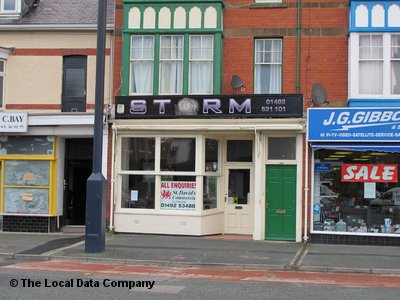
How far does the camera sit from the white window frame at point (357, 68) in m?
15.5

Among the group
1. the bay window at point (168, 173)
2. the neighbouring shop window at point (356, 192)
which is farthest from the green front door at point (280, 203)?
the bay window at point (168, 173)

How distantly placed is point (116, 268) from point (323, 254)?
5231 mm

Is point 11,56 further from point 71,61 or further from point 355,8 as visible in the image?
point 355,8

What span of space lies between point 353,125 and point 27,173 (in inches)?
404

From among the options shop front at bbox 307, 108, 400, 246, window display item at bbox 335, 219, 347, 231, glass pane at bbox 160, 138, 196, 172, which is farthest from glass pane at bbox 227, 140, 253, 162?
window display item at bbox 335, 219, 347, 231

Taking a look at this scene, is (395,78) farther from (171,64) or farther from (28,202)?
(28,202)

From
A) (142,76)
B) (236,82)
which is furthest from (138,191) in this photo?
(236,82)

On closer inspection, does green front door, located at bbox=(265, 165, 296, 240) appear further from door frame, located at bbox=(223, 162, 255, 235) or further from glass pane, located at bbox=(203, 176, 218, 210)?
glass pane, located at bbox=(203, 176, 218, 210)

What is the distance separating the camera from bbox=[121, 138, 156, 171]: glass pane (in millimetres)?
16828

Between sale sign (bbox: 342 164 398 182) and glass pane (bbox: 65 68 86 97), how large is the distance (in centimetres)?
865

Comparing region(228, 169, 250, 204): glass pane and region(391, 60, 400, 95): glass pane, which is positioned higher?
region(391, 60, 400, 95): glass pane

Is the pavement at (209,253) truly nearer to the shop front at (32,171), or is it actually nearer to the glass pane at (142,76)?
the shop front at (32,171)

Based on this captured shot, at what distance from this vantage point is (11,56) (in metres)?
17.7

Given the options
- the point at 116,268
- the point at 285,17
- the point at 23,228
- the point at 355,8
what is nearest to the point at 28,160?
the point at 23,228
